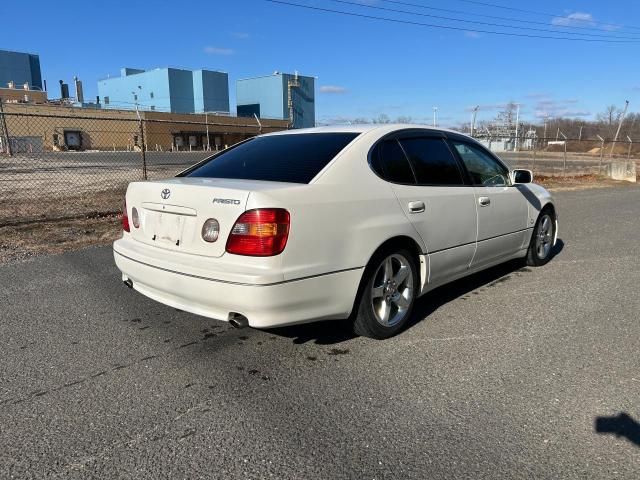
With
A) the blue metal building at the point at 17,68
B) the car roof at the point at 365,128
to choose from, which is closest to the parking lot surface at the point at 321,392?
the car roof at the point at 365,128

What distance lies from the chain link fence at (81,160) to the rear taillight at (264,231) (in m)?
6.86

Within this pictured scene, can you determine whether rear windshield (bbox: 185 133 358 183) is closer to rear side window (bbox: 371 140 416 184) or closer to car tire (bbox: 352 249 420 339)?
rear side window (bbox: 371 140 416 184)

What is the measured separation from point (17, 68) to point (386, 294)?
389 ft

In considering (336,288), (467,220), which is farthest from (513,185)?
(336,288)

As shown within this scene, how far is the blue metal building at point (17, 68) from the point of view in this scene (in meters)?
97.2

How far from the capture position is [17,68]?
328ft

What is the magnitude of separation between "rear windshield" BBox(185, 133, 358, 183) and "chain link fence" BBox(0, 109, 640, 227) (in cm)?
583

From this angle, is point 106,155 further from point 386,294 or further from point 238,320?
point 238,320

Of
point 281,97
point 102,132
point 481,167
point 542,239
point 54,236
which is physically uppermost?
point 281,97

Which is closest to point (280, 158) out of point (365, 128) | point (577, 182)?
point (365, 128)

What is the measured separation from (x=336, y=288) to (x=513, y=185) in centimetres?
291

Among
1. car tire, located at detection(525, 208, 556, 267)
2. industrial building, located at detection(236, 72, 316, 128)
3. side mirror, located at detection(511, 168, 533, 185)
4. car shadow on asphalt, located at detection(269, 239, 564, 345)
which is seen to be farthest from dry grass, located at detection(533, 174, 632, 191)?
industrial building, located at detection(236, 72, 316, 128)

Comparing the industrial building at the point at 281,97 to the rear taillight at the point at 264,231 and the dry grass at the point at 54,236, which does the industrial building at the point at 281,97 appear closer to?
the dry grass at the point at 54,236

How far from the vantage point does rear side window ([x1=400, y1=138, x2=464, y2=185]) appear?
4.16m
